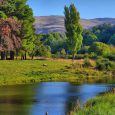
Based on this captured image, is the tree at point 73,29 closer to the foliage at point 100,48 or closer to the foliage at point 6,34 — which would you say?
the foliage at point 100,48

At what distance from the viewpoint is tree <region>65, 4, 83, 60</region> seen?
8712 centimetres

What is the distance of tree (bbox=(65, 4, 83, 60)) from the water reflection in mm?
31616

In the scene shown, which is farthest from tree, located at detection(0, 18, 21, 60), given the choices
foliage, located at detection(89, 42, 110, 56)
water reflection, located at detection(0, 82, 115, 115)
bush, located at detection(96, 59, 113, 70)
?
foliage, located at detection(89, 42, 110, 56)

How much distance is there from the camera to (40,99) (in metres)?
40.9

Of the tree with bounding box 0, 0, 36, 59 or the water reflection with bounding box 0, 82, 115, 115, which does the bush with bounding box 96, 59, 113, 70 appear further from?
the water reflection with bounding box 0, 82, 115, 115

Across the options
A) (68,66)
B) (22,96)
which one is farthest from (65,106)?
(68,66)

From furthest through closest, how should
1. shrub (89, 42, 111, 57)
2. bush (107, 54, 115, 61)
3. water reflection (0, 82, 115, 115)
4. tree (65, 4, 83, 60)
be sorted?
shrub (89, 42, 111, 57), tree (65, 4, 83, 60), bush (107, 54, 115, 61), water reflection (0, 82, 115, 115)

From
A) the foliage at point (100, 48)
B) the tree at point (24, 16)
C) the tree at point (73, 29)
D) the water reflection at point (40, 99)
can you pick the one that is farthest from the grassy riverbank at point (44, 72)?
the foliage at point (100, 48)

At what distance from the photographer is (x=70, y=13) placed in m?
88.6

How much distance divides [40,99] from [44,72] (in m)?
26.3

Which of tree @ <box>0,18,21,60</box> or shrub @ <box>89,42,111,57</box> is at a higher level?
tree @ <box>0,18,21,60</box>

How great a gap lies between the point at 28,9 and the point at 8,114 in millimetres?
51892

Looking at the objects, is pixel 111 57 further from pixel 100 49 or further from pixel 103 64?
pixel 100 49

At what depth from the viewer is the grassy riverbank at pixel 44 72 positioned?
60.9 m
